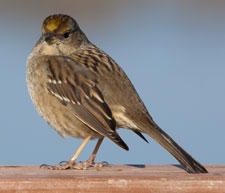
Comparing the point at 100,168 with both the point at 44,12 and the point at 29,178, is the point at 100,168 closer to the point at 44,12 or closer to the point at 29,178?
the point at 29,178

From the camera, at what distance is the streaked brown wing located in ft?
17.6

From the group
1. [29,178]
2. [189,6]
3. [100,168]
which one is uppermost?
[29,178]

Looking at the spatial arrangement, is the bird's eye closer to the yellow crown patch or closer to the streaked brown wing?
the yellow crown patch

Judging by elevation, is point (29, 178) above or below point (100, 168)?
above

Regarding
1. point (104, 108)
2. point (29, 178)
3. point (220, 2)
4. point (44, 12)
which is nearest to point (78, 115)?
point (104, 108)

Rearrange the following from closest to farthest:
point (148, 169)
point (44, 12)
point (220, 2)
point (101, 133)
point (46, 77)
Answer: point (148, 169), point (101, 133), point (46, 77), point (44, 12), point (220, 2)

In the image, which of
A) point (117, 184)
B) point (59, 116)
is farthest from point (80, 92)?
point (117, 184)

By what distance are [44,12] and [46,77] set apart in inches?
311

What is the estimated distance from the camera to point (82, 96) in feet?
18.2

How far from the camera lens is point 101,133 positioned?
5.29 meters

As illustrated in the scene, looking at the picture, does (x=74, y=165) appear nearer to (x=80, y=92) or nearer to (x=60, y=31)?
(x=80, y=92)

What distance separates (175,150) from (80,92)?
34.5 inches

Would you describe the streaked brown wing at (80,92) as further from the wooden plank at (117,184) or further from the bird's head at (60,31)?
the wooden plank at (117,184)

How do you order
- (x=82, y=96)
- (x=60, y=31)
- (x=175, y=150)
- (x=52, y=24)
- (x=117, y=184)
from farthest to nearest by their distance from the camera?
(x=60, y=31), (x=52, y=24), (x=82, y=96), (x=175, y=150), (x=117, y=184)
